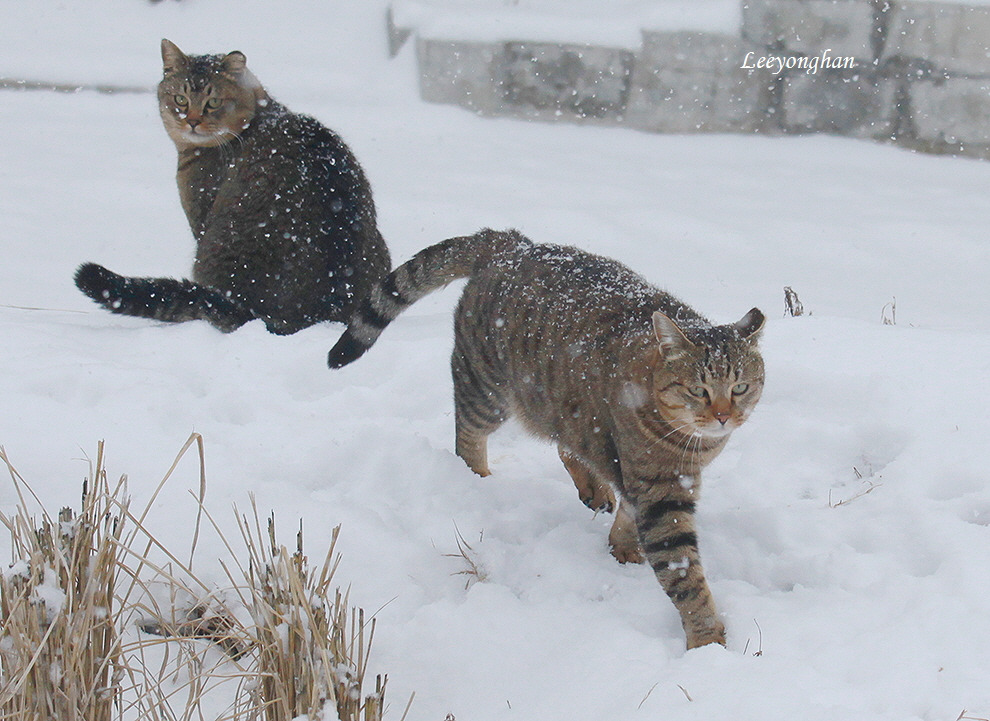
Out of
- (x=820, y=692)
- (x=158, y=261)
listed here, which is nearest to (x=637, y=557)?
(x=820, y=692)

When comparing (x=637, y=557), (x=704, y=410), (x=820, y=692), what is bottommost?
(x=637, y=557)

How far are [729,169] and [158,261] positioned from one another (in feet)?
13.9

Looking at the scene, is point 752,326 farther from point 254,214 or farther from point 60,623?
point 254,214

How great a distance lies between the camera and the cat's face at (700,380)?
276cm

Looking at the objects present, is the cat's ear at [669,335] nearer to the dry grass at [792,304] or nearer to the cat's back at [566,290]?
the cat's back at [566,290]

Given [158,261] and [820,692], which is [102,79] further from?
[820,692]

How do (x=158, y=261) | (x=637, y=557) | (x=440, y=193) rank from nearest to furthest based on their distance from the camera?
(x=637, y=557)
(x=158, y=261)
(x=440, y=193)

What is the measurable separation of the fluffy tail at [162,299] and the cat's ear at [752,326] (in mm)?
2306

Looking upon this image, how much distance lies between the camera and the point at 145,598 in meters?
2.43

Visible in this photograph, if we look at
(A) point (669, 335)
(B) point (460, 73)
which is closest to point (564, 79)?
(B) point (460, 73)

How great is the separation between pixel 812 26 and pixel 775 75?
445 mm

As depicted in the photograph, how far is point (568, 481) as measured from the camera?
11.5ft

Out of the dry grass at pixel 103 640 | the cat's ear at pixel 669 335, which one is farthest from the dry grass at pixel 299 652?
the cat's ear at pixel 669 335

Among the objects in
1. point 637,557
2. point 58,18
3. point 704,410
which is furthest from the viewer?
point 58,18
